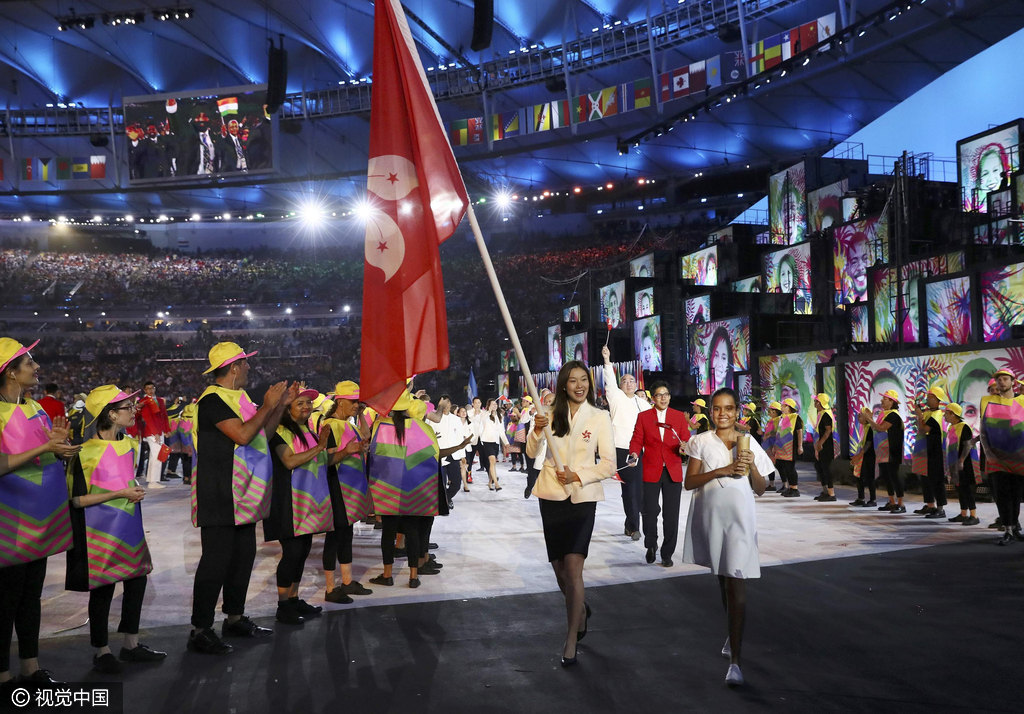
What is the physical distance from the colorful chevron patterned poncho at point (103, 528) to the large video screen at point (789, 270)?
2247 centimetres

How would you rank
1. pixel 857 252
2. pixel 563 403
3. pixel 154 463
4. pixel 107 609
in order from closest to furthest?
pixel 107 609 < pixel 563 403 < pixel 154 463 < pixel 857 252

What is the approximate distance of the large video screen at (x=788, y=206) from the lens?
1161 inches

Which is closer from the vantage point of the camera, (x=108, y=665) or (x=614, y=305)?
(x=108, y=665)

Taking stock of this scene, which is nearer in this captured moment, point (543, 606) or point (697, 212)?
point (543, 606)

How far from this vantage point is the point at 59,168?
40.4 meters

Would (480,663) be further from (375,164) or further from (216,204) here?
(216,204)

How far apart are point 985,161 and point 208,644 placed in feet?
80.6

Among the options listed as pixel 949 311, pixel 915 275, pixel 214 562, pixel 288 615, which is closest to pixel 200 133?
pixel 915 275

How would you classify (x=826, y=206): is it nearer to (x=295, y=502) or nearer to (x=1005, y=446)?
(x=1005, y=446)

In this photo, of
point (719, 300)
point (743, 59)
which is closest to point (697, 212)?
point (743, 59)

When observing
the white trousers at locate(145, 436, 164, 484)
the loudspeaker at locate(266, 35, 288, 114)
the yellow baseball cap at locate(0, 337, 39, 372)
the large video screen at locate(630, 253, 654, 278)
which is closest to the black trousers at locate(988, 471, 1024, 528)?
the yellow baseball cap at locate(0, 337, 39, 372)

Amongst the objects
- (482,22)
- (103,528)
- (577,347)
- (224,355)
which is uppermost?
(482,22)

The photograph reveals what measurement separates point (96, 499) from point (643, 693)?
299 centimetres

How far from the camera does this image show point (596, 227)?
148 feet
